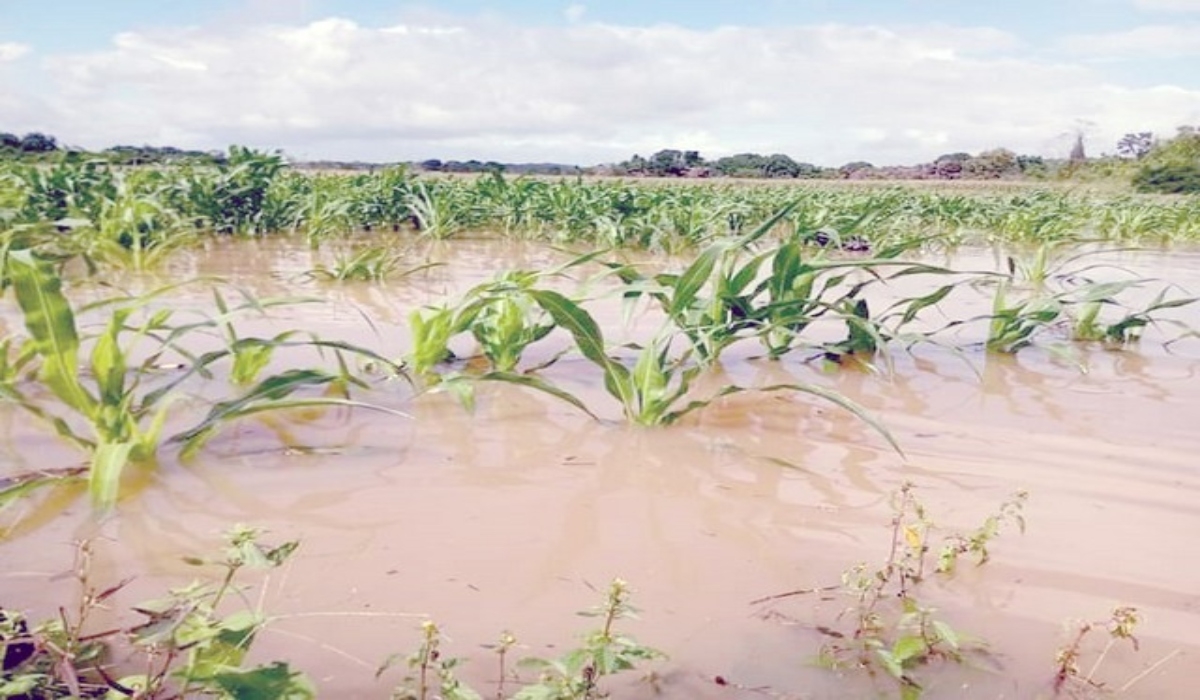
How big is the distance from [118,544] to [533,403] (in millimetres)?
1035

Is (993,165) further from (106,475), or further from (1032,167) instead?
(106,475)

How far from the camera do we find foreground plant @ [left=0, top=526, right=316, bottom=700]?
0.80 m

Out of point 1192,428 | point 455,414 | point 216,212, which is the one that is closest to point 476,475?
point 455,414

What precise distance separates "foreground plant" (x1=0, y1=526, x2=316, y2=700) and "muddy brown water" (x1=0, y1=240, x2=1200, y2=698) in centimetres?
13

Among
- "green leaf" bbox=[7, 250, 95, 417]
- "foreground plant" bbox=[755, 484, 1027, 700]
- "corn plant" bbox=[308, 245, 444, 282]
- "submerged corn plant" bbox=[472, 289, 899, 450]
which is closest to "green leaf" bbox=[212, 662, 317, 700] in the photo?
"foreground plant" bbox=[755, 484, 1027, 700]

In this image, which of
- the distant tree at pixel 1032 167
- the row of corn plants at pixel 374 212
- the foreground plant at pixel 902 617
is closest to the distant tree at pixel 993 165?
the distant tree at pixel 1032 167

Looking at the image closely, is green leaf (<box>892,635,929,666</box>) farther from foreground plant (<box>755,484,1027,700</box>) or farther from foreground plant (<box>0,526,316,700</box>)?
foreground plant (<box>0,526,316,700</box>)

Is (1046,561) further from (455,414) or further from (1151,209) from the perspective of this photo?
(1151,209)

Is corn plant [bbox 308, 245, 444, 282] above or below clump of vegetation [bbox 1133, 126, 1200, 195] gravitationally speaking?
below

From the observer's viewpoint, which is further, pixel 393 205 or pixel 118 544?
pixel 393 205

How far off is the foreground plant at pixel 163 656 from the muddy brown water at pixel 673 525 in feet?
0.41

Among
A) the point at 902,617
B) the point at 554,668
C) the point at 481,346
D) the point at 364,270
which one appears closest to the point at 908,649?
the point at 902,617

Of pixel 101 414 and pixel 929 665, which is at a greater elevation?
pixel 101 414

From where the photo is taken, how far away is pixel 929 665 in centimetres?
105
